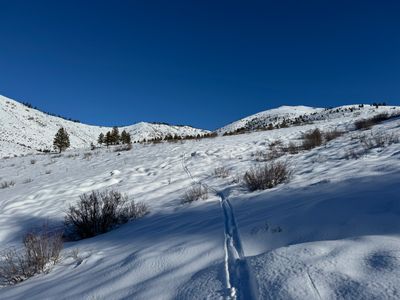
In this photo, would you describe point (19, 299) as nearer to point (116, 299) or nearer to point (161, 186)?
point (116, 299)

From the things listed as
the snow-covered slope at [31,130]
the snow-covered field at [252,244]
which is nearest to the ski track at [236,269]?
the snow-covered field at [252,244]

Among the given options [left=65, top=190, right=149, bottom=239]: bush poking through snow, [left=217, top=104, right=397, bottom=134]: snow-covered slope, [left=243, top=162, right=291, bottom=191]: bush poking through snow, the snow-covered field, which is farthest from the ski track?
[left=217, top=104, right=397, bottom=134]: snow-covered slope

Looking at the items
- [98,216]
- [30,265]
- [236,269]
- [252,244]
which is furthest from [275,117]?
[236,269]

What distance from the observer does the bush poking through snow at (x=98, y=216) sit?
16.9 ft

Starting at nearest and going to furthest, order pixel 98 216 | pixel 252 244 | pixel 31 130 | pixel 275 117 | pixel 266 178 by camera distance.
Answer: pixel 252 244, pixel 98 216, pixel 266 178, pixel 275 117, pixel 31 130

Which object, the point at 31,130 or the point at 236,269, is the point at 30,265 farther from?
the point at 31,130

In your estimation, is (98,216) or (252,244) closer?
(252,244)

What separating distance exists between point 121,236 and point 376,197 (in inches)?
121

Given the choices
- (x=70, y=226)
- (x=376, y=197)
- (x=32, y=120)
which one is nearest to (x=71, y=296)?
(x=376, y=197)

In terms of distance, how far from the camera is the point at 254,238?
114 inches

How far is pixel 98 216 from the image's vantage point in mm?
5270

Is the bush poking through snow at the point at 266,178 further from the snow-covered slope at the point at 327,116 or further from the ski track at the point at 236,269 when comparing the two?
the snow-covered slope at the point at 327,116

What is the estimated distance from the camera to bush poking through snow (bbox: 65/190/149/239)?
5.16 metres

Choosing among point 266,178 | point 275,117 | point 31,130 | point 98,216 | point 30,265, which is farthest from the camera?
point 31,130
